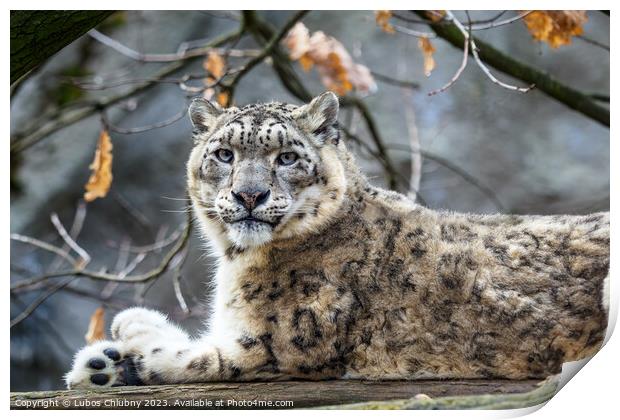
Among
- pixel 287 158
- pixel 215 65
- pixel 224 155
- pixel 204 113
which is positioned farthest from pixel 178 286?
pixel 287 158

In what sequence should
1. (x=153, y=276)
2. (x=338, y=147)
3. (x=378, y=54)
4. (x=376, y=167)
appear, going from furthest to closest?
(x=376, y=167)
(x=378, y=54)
(x=153, y=276)
(x=338, y=147)

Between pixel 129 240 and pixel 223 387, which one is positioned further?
pixel 129 240

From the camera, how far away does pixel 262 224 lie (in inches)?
177

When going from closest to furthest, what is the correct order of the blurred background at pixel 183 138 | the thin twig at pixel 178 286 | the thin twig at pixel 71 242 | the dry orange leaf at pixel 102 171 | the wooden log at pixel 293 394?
the wooden log at pixel 293 394, the thin twig at pixel 178 286, the dry orange leaf at pixel 102 171, the thin twig at pixel 71 242, the blurred background at pixel 183 138

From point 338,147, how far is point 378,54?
342 centimetres

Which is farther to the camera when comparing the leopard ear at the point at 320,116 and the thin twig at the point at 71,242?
the thin twig at the point at 71,242

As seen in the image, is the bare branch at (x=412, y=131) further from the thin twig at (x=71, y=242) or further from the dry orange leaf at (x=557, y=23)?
the thin twig at (x=71, y=242)

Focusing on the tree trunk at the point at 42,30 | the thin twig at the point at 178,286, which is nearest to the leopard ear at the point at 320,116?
the tree trunk at the point at 42,30

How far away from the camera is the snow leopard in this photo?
4363 millimetres

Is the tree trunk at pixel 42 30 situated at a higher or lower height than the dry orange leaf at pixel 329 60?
lower

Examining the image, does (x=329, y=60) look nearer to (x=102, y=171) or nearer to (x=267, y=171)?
(x=102, y=171)

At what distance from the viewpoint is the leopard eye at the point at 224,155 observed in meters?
4.59

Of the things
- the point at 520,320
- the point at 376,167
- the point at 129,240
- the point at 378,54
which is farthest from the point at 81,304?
the point at 520,320

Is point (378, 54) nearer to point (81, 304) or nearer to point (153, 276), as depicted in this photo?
point (153, 276)
